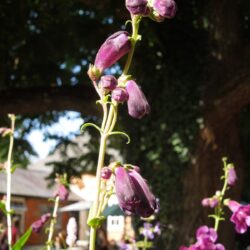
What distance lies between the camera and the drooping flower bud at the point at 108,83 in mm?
1477

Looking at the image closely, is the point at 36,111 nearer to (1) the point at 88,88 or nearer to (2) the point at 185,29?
(1) the point at 88,88

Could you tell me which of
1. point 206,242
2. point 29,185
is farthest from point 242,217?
point 29,185

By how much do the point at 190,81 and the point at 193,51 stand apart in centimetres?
54

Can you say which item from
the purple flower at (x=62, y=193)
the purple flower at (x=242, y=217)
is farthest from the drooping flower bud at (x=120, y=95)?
the purple flower at (x=242, y=217)

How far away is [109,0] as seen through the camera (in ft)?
25.4

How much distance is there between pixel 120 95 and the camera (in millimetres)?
1450

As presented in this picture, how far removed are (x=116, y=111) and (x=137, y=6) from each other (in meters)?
0.28

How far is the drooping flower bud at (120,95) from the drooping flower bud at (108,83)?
0.06 ft

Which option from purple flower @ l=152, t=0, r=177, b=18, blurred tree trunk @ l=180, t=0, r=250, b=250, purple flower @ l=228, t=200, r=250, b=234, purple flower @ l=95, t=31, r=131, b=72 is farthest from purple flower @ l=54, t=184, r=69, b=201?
blurred tree trunk @ l=180, t=0, r=250, b=250

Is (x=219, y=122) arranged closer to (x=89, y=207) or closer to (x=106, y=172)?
(x=89, y=207)

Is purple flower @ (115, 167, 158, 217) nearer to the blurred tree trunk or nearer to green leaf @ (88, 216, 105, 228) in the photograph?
green leaf @ (88, 216, 105, 228)

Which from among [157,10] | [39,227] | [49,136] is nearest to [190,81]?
[49,136]

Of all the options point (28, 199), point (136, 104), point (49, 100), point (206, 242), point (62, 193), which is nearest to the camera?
point (136, 104)

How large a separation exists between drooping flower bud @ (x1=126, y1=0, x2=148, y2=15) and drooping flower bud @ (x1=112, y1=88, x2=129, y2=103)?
205mm
